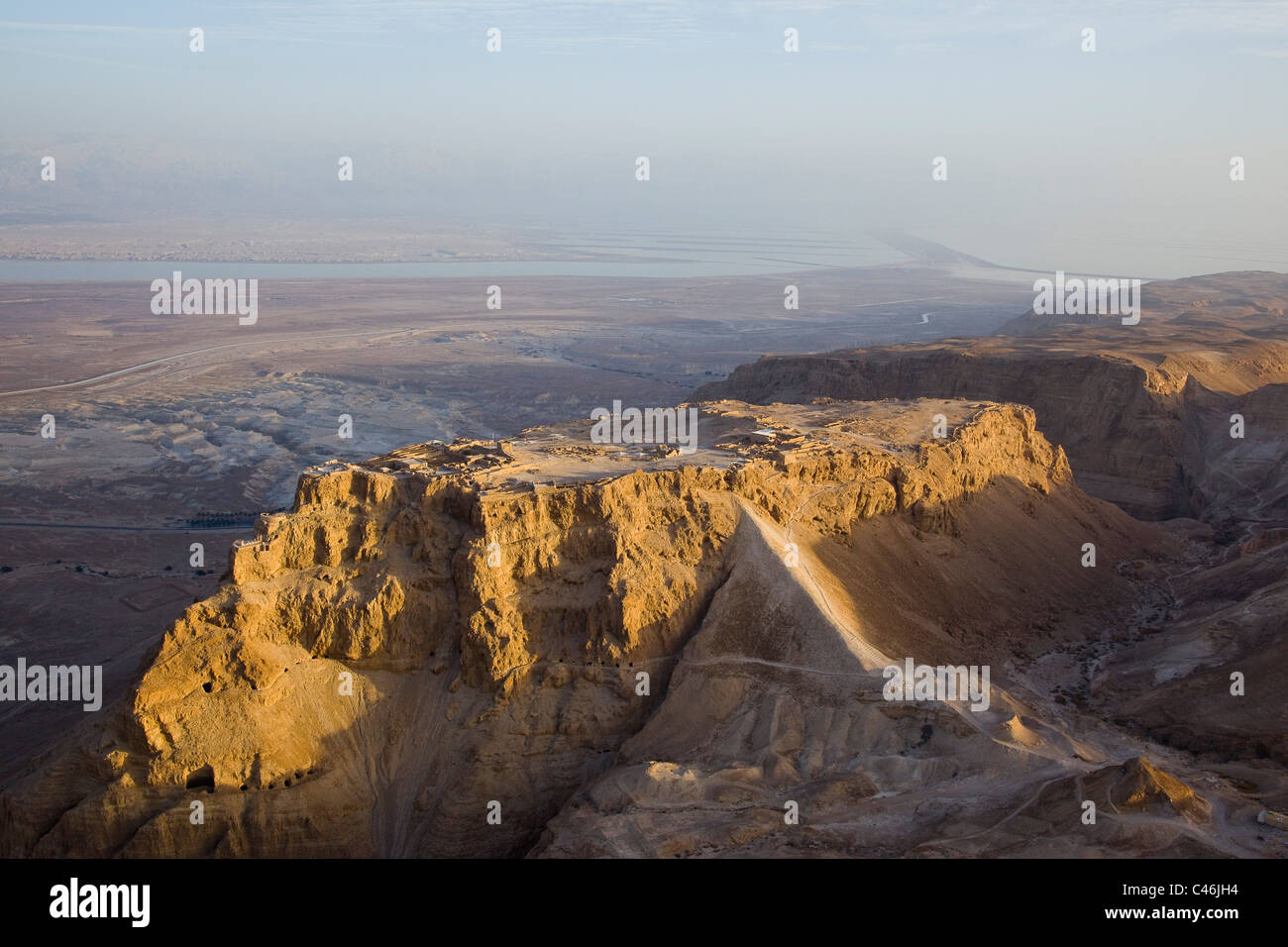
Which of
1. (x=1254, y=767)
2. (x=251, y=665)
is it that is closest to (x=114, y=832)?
(x=251, y=665)

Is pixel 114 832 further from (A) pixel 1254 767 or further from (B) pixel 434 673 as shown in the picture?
(A) pixel 1254 767

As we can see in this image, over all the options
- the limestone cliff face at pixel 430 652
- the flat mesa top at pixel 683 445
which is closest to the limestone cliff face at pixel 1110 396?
the flat mesa top at pixel 683 445

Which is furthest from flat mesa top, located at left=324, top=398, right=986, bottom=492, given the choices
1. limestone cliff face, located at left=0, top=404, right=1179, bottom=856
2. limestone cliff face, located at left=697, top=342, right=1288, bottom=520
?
limestone cliff face, located at left=697, top=342, right=1288, bottom=520

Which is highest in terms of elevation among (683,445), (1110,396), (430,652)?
(1110,396)

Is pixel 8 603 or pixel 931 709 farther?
pixel 8 603

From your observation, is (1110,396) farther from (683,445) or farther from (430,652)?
(430,652)

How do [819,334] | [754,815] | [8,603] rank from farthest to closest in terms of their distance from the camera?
[819,334], [8,603], [754,815]

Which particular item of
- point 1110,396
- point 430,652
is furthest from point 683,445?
point 1110,396
